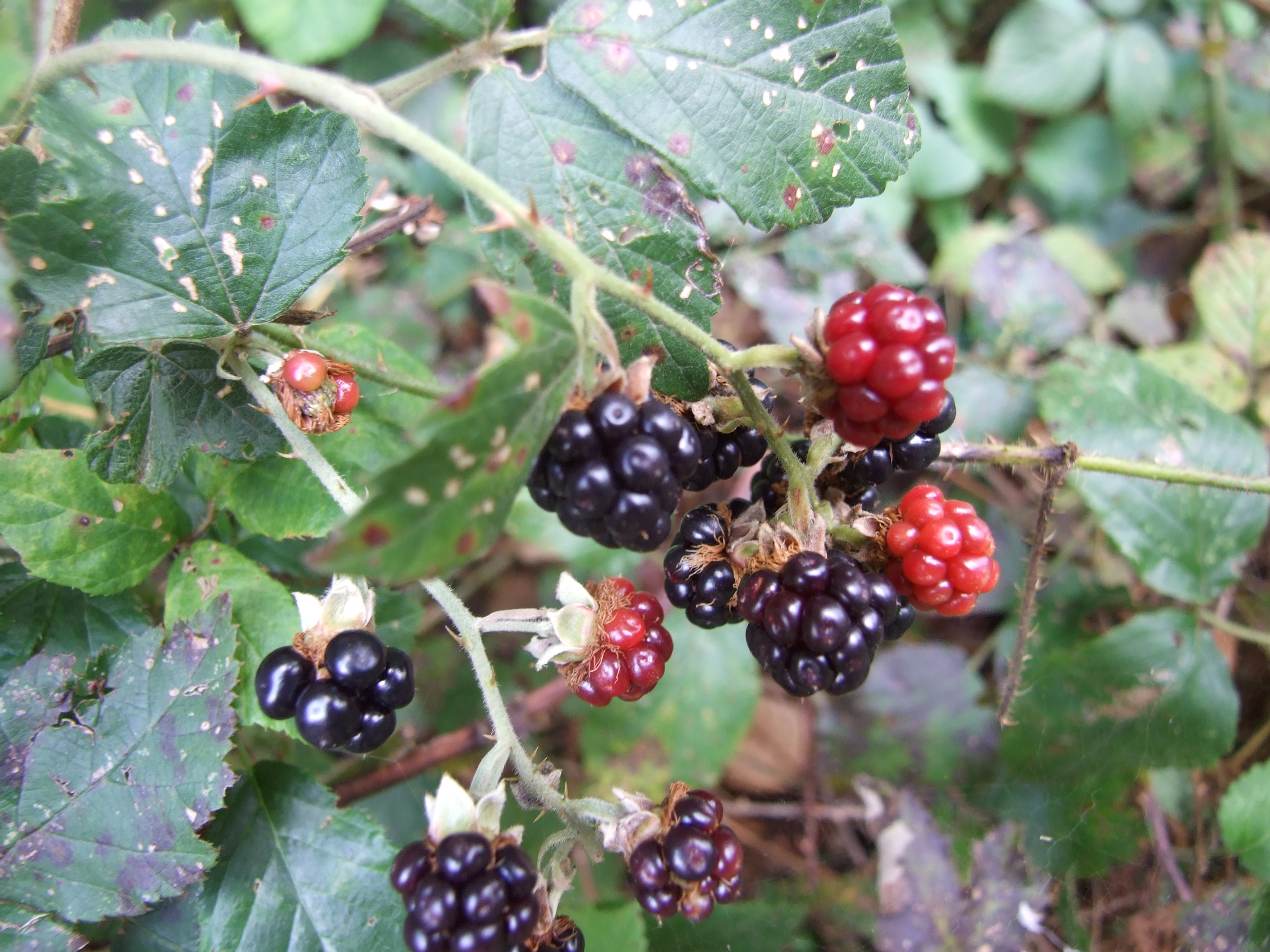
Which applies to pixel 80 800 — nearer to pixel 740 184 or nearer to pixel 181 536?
pixel 181 536

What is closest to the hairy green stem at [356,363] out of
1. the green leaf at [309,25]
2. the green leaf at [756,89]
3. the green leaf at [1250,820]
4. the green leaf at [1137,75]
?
the green leaf at [756,89]

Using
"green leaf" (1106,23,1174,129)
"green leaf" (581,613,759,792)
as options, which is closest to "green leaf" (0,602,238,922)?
"green leaf" (581,613,759,792)

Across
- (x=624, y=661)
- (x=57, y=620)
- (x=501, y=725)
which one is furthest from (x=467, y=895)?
(x=57, y=620)

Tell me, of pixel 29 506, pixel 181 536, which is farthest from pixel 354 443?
pixel 29 506

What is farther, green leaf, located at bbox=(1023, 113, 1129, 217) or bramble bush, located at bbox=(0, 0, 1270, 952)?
green leaf, located at bbox=(1023, 113, 1129, 217)

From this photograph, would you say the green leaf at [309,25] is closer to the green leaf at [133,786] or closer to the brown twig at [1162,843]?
the green leaf at [133,786]

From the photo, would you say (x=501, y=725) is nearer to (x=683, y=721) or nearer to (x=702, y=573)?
(x=702, y=573)

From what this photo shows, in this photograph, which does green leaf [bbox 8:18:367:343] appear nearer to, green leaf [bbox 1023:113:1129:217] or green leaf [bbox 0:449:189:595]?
green leaf [bbox 0:449:189:595]
